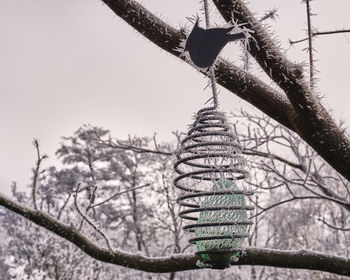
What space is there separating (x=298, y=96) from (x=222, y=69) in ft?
1.09

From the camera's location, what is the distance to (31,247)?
8.70 metres

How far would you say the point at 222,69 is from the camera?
5.26ft

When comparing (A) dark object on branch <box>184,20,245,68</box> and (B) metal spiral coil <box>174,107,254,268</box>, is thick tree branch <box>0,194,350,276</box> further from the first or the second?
(A) dark object on branch <box>184,20,245,68</box>

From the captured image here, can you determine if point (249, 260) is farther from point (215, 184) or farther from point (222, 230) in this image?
point (215, 184)

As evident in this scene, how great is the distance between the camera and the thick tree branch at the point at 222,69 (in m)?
1.53

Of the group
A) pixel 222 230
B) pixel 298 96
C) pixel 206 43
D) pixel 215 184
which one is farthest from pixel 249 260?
pixel 206 43

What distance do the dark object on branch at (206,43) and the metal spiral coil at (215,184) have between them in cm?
29

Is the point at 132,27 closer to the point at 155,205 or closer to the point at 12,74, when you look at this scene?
the point at 12,74

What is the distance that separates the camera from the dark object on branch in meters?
1.21

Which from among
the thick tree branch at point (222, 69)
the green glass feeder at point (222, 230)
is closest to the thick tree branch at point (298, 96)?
the thick tree branch at point (222, 69)

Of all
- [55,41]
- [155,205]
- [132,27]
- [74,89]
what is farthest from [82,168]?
[132,27]

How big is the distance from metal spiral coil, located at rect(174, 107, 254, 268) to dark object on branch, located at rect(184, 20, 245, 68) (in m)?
0.29

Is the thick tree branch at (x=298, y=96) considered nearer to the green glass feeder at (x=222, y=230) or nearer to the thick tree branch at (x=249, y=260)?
the green glass feeder at (x=222, y=230)

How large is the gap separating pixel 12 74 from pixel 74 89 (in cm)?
146
